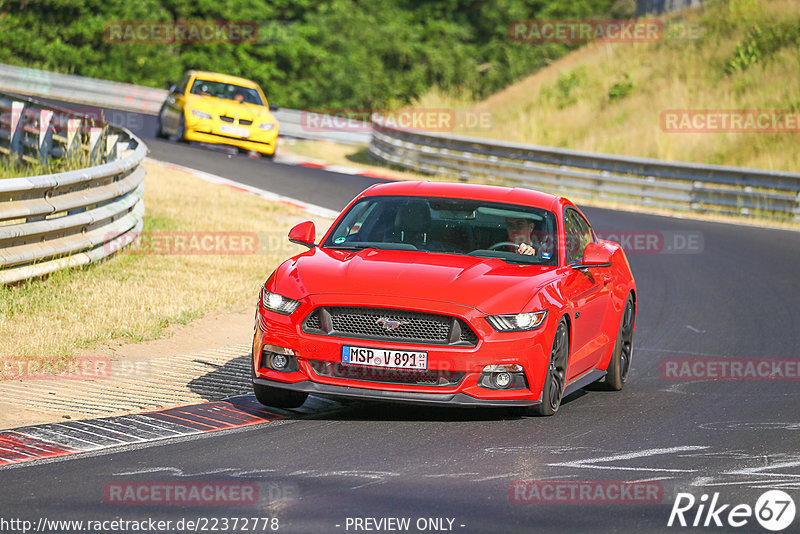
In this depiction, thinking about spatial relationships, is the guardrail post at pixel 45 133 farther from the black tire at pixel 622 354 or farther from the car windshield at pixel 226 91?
the black tire at pixel 622 354

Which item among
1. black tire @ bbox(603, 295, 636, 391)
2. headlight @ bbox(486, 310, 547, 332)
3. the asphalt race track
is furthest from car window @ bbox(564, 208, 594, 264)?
headlight @ bbox(486, 310, 547, 332)

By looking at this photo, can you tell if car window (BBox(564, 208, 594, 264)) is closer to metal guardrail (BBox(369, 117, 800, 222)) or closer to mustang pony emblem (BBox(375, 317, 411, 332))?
mustang pony emblem (BBox(375, 317, 411, 332))

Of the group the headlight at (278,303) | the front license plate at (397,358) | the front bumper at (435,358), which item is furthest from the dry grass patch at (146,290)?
the front license plate at (397,358)

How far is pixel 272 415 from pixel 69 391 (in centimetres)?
151

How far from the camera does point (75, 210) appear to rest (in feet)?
44.8

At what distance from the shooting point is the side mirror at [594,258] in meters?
8.93

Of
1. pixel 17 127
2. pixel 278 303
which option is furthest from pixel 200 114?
pixel 278 303

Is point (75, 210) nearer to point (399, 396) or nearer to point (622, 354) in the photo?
point (622, 354)

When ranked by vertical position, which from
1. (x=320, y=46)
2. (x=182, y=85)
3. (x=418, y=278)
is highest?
(x=418, y=278)

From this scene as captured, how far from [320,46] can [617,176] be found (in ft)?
137

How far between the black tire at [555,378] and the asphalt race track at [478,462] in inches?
3.6

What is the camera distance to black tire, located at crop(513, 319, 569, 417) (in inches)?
325

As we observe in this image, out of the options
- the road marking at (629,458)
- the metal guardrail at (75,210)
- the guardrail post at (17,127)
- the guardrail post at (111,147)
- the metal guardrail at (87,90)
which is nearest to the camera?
the road marking at (629,458)

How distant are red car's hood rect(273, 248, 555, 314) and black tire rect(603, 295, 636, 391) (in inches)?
59.8
